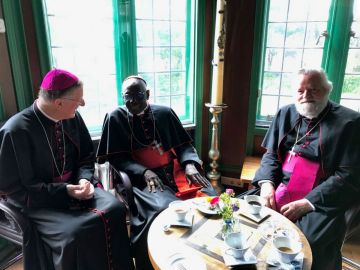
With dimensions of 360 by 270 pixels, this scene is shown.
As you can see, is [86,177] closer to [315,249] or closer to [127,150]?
[127,150]

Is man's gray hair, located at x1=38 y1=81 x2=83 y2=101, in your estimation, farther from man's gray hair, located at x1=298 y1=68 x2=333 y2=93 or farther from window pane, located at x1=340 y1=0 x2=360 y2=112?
window pane, located at x1=340 y1=0 x2=360 y2=112

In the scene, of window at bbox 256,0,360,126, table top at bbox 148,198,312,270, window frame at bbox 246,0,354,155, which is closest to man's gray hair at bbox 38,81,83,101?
table top at bbox 148,198,312,270

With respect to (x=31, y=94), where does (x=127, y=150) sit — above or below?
below

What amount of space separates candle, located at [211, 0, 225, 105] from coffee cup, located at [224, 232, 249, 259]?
1.44 metres

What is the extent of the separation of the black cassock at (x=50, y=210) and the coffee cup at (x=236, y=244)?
0.76 m

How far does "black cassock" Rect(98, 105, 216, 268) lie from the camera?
7.17 feet

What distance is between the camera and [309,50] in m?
2.71

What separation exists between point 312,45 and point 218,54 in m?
0.91

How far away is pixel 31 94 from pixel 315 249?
2241mm

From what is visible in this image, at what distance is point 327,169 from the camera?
6.31 feet

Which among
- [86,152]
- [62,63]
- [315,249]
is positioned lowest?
[315,249]

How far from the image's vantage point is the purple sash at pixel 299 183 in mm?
1959

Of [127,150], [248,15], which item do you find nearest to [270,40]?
[248,15]

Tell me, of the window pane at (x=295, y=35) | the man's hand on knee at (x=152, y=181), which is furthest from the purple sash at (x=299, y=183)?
the window pane at (x=295, y=35)
